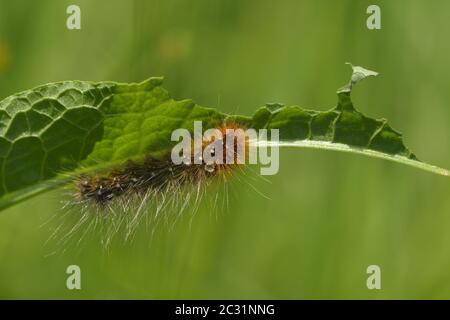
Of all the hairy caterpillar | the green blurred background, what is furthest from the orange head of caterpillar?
the green blurred background

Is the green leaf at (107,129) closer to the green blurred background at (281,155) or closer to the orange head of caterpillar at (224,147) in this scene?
the orange head of caterpillar at (224,147)

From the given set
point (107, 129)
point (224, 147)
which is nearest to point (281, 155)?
point (224, 147)

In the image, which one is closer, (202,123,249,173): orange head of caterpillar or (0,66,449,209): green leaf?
(0,66,449,209): green leaf

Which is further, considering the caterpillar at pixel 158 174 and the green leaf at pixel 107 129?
the caterpillar at pixel 158 174

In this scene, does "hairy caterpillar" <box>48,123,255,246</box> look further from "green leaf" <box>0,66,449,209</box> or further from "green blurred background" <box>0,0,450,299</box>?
"green blurred background" <box>0,0,450,299</box>

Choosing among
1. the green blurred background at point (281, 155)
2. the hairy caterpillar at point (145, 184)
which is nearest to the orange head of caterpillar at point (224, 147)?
the hairy caterpillar at point (145, 184)

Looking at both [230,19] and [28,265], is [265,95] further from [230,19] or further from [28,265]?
[28,265]

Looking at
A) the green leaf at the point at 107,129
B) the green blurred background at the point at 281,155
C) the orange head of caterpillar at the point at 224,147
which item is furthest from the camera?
the green blurred background at the point at 281,155
